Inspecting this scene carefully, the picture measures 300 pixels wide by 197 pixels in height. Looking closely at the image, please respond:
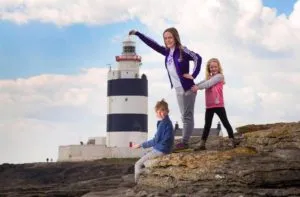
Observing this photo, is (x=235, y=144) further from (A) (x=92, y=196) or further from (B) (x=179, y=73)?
(A) (x=92, y=196)

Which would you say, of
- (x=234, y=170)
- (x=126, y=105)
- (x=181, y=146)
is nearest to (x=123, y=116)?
(x=126, y=105)

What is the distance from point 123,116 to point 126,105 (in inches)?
45.8

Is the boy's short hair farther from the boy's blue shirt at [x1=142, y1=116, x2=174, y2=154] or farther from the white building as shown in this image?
the white building

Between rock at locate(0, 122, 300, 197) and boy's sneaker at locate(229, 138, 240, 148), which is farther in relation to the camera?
boy's sneaker at locate(229, 138, 240, 148)

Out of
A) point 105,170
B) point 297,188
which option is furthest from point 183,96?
point 105,170

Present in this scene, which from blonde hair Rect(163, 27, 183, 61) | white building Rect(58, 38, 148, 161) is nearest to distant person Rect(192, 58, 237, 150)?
blonde hair Rect(163, 27, 183, 61)

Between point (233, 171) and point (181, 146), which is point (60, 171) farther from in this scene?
point (233, 171)

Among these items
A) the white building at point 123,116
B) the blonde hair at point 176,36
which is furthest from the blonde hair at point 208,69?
the white building at point 123,116

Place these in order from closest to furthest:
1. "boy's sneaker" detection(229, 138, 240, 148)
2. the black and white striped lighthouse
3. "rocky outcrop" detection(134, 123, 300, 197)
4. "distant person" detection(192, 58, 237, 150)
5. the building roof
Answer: "rocky outcrop" detection(134, 123, 300, 197) < "distant person" detection(192, 58, 237, 150) < "boy's sneaker" detection(229, 138, 240, 148) < the building roof < the black and white striped lighthouse

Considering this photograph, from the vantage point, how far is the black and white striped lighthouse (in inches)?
2356

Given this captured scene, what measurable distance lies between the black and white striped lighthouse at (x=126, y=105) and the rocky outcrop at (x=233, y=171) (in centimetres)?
4746

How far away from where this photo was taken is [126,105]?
60.0 metres

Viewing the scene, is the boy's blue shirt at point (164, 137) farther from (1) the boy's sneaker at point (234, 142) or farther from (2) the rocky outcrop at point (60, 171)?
(2) the rocky outcrop at point (60, 171)

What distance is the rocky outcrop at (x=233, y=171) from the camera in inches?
410
